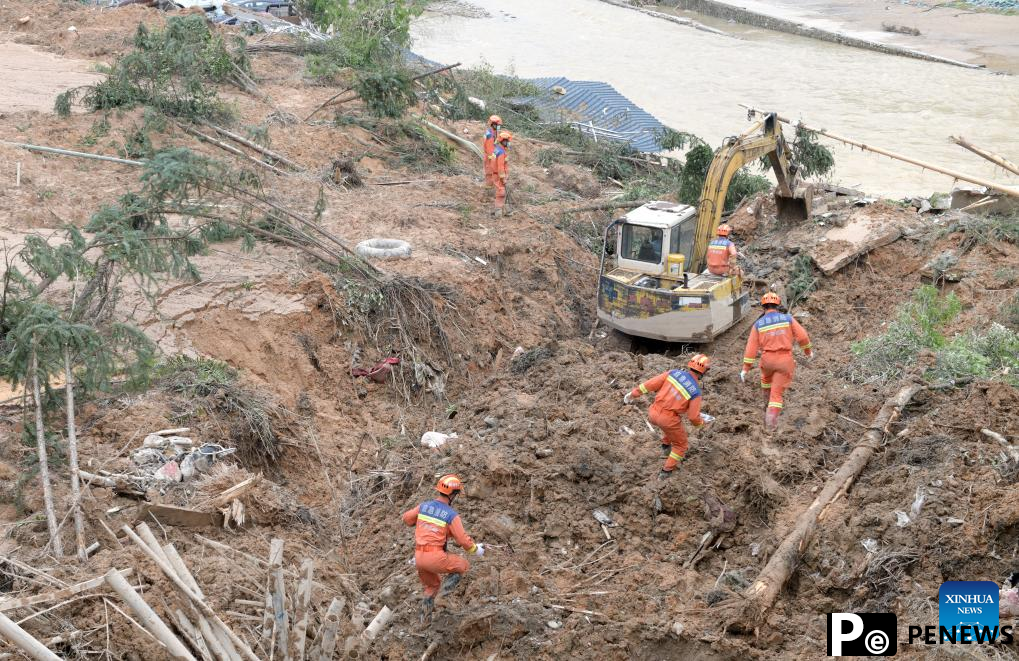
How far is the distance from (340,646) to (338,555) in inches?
64.6

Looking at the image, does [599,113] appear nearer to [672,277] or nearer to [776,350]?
[672,277]

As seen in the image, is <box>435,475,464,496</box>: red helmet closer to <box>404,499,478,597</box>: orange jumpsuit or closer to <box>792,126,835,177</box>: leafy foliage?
<box>404,499,478,597</box>: orange jumpsuit

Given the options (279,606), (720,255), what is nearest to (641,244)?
(720,255)

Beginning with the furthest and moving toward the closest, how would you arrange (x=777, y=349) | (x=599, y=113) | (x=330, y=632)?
(x=599, y=113)
(x=777, y=349)
(x=330, y=632)

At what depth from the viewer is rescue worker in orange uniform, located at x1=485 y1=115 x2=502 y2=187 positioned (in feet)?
49.7

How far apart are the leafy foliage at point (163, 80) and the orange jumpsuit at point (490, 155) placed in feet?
17.0

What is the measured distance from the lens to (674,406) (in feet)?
28.1

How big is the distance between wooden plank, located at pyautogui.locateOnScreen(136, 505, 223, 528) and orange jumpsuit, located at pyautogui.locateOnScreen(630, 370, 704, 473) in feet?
13.0

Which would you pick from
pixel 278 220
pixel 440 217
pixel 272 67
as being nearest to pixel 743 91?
pixel 272 67

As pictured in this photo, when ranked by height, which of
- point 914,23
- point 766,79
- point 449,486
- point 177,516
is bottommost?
point 177,516

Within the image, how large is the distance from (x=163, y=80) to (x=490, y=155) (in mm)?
6009

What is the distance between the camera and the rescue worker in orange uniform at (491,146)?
1515 centimetres

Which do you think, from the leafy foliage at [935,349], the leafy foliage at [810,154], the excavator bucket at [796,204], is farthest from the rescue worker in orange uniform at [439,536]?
the leafy foliage at [810,154]

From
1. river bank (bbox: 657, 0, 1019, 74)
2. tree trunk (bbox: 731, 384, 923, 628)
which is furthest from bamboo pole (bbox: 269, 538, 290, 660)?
river bank (bbox: 657, 0, 1019, 74)
